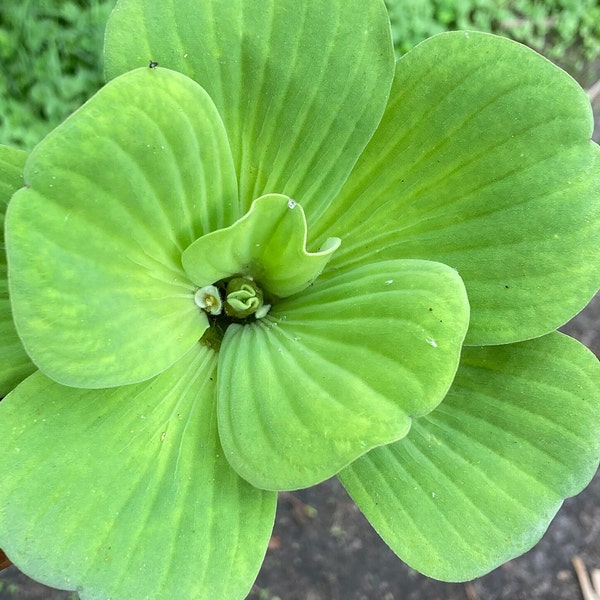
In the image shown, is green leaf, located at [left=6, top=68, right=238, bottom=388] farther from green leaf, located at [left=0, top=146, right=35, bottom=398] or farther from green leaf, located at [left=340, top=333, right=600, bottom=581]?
green leaf, located at [left=340, top=333, right=600, bottom=581]

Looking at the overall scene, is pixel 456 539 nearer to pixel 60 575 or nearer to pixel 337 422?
pixel 337 422

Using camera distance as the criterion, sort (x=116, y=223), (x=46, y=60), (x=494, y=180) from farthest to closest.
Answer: (x=46, y=60) → (x=494, y=180) → (x=116, y=223)

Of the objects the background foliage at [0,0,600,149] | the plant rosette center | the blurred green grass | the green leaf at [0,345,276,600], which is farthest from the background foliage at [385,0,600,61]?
the green leaf at [0,345,276,600]

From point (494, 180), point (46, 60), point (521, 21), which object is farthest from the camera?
point (521, 21)

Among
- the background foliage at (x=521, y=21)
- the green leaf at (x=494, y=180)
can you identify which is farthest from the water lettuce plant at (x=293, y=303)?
the background foliage at (x=521, y=21)

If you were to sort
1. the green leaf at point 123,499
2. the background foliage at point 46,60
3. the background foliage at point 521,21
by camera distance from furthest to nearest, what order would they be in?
the background foliage at point 521,21 < the background foliage at point 46,60 < the green leaf at point 123,499

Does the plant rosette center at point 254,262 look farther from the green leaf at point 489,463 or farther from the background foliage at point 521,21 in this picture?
the background foliage at point 521,21

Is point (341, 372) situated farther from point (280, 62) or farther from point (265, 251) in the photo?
point (280, 62)

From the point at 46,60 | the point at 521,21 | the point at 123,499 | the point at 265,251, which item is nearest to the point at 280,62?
the point at 265,251
